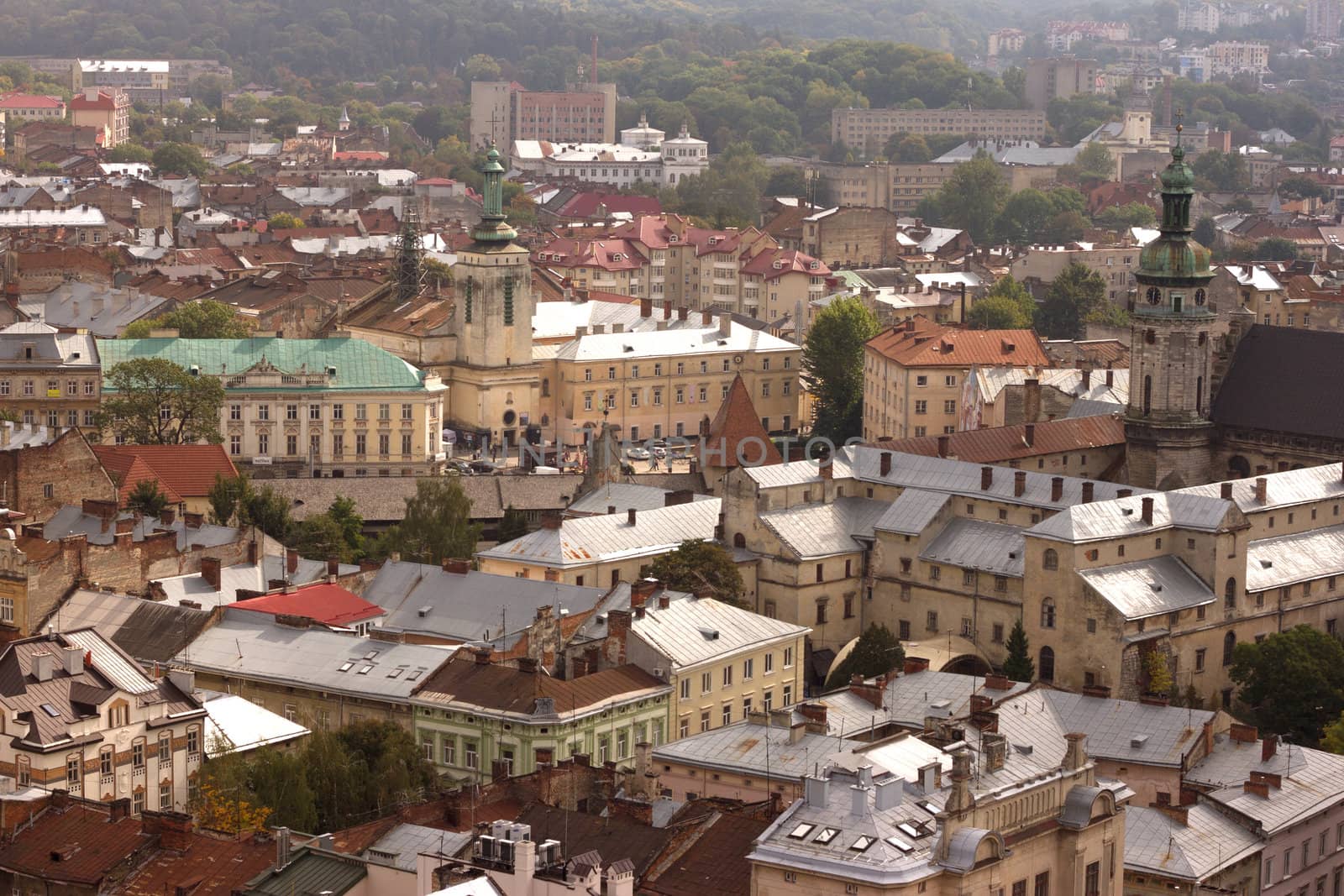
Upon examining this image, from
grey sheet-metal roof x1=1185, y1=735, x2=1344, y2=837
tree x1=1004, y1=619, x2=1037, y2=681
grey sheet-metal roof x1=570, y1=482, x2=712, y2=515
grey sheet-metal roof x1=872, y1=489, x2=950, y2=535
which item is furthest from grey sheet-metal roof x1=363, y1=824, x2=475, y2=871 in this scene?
grey sheet-metal roof x1=570, y1=482, x2=712, y2=515

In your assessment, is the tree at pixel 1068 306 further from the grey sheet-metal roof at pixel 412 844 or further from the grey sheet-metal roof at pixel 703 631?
the grey sheet-metal roof at pixel 412 844

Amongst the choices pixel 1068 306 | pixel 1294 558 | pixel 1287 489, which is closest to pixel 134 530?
pixel 1294 558

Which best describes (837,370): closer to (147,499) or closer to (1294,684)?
(147,499)

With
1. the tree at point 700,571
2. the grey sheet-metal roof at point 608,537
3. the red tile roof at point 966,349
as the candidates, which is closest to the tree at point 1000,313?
the red tile roof at point 966,349

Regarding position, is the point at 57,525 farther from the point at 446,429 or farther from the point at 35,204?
the point at 35,204

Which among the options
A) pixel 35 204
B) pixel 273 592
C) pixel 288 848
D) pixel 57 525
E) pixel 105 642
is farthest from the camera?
pixel 35 204

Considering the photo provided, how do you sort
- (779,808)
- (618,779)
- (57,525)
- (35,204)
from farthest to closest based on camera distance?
(35,204)
(57,525)
(618,779)
(779,808)

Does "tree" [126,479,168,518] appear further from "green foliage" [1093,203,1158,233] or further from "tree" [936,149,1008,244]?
"tree" [936,149,1008,244]

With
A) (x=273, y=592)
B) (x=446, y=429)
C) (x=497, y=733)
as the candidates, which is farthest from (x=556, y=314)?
(x=497, y=733)
